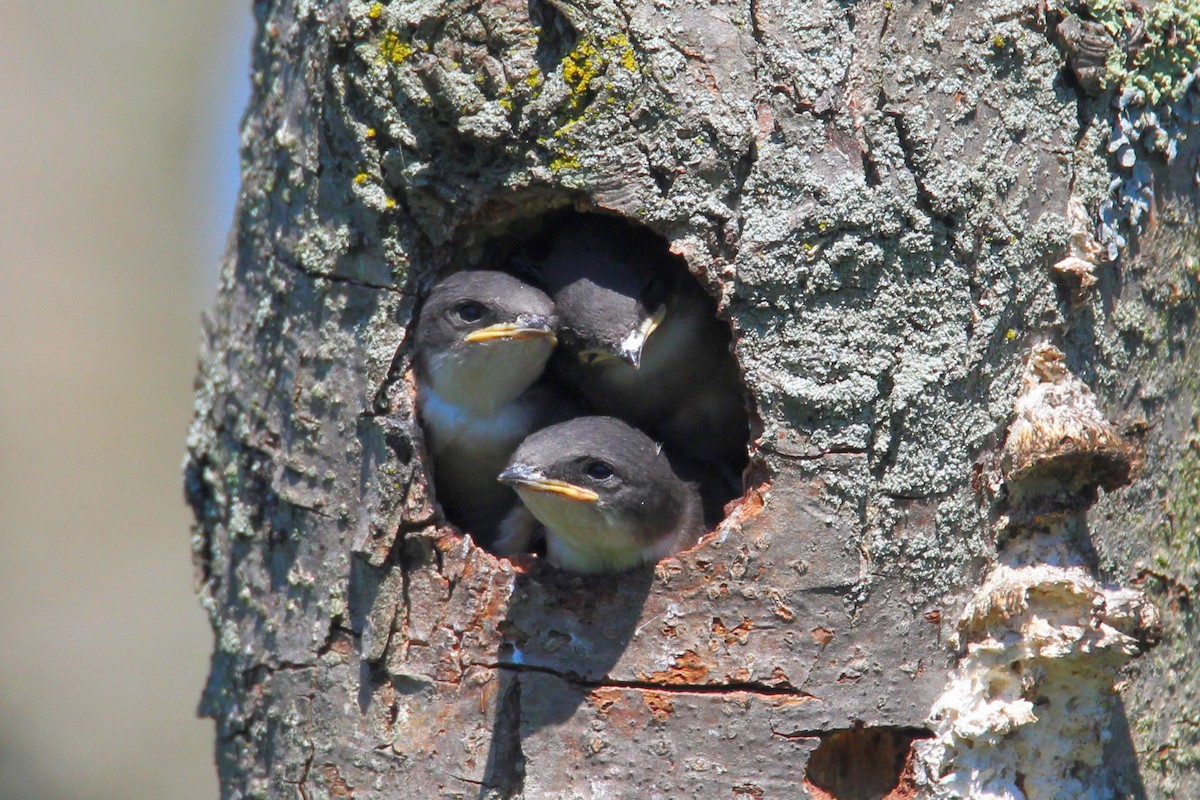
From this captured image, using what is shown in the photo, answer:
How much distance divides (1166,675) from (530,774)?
156cm

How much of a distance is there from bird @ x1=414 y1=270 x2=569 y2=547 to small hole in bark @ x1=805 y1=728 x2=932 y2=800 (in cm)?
124

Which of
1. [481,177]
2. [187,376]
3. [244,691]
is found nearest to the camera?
[481,177]

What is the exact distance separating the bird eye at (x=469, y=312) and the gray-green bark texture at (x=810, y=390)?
0.28 m

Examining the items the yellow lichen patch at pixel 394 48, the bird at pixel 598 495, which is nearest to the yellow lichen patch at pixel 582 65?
the yellow lichen patch at pixel 394 48

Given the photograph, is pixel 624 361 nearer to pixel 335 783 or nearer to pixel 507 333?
pixel 507 333

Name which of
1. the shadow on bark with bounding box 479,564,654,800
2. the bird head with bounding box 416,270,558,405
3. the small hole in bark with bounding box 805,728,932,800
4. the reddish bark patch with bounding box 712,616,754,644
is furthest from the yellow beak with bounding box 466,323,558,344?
the small hole in bark with bounding box 805,728,932,800

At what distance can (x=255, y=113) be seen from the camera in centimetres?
322

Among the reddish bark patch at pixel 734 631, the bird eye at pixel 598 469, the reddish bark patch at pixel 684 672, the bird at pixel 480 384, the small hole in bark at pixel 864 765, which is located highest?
the bird at pixel 480 384

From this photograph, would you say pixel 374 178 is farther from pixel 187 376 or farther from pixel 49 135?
pixel 187 376

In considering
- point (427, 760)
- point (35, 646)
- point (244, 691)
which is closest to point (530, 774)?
point (427, 760)

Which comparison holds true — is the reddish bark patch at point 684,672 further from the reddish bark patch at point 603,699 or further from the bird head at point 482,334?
the bird head at point 482,334

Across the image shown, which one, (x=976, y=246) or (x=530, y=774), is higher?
(x=976, y=246)

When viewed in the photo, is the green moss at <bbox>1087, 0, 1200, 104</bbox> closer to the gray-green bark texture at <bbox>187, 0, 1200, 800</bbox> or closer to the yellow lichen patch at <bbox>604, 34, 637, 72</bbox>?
the gray-green bark texture at <bbox>187, 0, 1200, 800</bbox>

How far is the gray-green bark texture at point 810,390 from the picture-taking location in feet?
8.19
